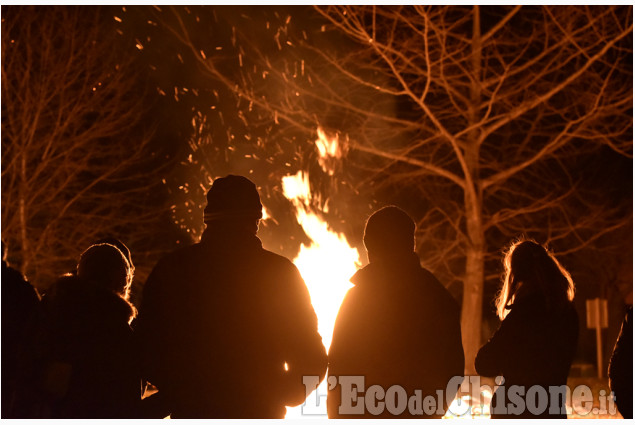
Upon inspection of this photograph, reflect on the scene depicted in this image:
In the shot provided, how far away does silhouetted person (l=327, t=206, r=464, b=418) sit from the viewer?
4133mm

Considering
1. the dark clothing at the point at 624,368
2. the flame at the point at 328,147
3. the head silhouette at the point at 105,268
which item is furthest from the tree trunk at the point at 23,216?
the dark clothing at the point at 624,368

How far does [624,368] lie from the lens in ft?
15.5

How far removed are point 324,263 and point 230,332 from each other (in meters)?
5.06

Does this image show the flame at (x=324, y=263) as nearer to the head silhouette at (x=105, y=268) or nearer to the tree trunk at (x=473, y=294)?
the head silhouette at (x=105, y=268)

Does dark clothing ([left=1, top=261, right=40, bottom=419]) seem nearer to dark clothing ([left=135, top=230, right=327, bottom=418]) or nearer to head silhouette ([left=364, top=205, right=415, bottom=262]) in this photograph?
dark clothing ([left=135, top=230, right=327, bottom=418])

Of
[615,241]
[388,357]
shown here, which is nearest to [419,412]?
[388,357]

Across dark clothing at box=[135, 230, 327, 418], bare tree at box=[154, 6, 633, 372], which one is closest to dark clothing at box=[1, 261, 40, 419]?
dark clothing at box=[135, 230, 327, 418]

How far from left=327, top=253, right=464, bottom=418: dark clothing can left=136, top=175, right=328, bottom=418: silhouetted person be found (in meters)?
0.54

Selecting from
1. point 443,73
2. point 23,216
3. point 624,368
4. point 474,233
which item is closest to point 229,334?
point 624,368

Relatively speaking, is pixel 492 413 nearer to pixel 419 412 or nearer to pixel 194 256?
pixel 419 412

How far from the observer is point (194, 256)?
146 inches

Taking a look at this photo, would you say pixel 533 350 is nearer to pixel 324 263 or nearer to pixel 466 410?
pixel 324 263

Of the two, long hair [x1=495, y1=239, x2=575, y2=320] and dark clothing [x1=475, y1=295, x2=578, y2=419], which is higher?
long hair [x1=495, y1=239, x2=575, y2=320]

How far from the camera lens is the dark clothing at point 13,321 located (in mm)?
4242
